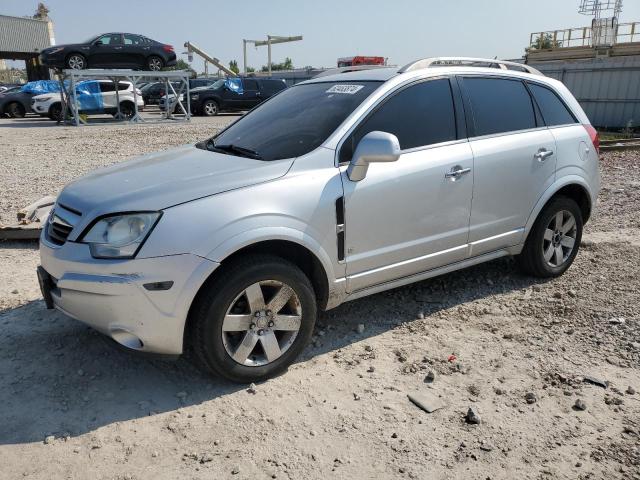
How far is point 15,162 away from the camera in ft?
35.9

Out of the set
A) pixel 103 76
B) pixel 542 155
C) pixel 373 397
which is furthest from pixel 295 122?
pixel 103 76

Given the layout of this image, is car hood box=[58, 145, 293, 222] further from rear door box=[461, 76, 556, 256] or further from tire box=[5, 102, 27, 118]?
tire box=[5, 102, 27, 118]

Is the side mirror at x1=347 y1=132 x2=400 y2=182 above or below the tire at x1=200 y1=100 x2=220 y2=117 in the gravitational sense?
above

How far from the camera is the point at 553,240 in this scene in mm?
4738

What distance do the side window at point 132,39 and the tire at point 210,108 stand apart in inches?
177

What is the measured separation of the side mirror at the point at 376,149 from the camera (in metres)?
3.21

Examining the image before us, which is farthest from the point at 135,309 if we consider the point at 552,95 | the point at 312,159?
the point at 552,95

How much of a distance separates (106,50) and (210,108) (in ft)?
18.6

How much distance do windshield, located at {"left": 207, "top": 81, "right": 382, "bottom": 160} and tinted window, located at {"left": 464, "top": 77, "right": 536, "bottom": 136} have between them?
34.3 inches

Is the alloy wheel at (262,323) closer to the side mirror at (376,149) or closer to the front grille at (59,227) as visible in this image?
the side mirror at (376,149)

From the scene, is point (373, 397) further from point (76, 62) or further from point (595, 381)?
point (76, 62)

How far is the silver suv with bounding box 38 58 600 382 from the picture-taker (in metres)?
2.88

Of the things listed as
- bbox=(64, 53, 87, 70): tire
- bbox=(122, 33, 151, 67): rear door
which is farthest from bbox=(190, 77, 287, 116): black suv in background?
bbox=(64, 53, 87, 70): tire

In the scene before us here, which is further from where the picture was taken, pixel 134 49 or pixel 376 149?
pixel 134 49
